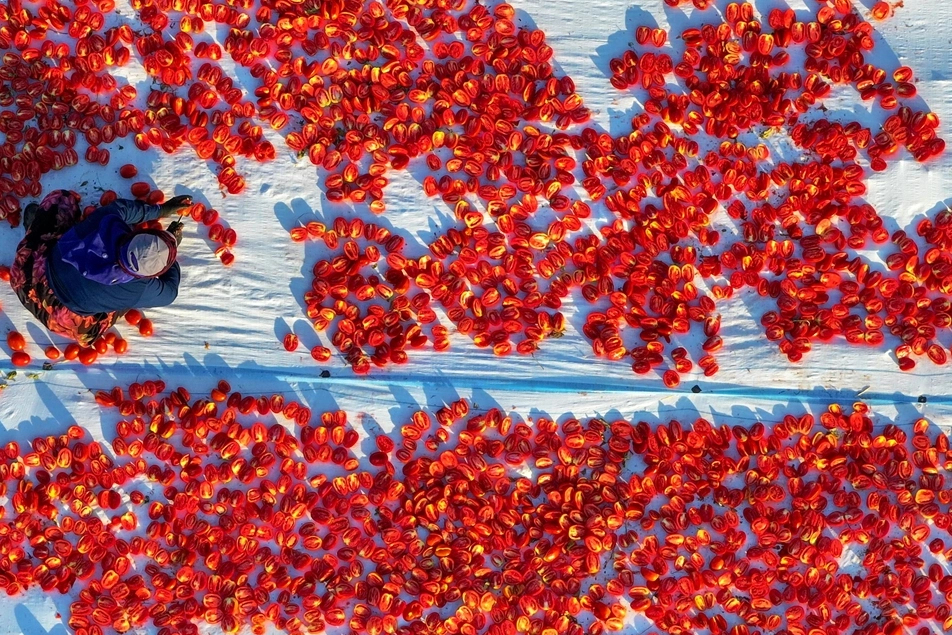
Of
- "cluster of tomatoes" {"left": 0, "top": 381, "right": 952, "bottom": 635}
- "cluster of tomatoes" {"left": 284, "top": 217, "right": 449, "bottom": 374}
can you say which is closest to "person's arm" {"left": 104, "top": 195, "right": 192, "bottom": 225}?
"cluster of tomatoes" {"left": 284, "top": 217, "right": 449, "bottom": 374}

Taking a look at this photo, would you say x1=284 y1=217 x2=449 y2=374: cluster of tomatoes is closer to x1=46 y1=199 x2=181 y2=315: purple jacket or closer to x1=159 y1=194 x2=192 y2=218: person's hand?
x1=159 y1=194 x2=192 y2=218: person's hand

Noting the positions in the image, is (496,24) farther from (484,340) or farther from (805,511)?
(805,511)

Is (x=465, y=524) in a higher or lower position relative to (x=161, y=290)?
lower

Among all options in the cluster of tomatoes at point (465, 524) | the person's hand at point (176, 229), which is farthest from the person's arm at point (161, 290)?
the cluster of tomatoes at point (465, 524)

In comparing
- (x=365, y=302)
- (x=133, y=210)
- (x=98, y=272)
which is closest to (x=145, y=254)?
(x=98, y=272)

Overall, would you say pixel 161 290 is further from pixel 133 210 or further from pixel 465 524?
pixel 465 524

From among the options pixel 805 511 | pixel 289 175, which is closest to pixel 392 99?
pixel 289 175

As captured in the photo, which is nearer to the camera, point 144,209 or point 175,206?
point 144,209
